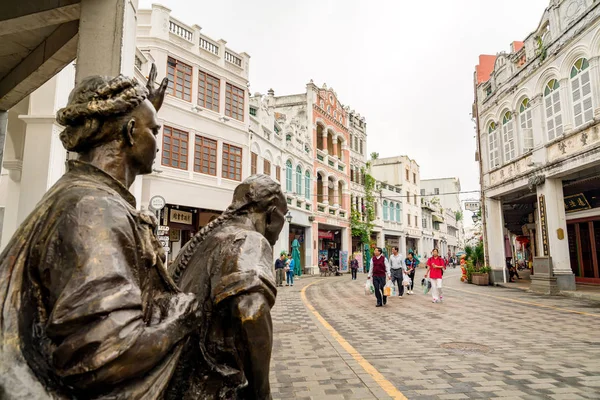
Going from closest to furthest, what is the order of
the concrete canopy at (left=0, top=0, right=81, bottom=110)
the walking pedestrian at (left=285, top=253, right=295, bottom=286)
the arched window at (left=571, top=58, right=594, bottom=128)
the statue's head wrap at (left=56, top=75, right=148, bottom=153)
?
the statue's head wrap at (left=56, top=75, right=148, bottom=153) → the concrete canopy at (left=0, top=0, right=81, bottom=110) → the arched window at (left=571, top=58, right=594, bottom=128) → the walking pedestrian at (left=285, top=253, right=295, bottom=286)

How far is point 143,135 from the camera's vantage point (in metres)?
1.31

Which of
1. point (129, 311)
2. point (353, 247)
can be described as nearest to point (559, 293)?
point (129, 311)

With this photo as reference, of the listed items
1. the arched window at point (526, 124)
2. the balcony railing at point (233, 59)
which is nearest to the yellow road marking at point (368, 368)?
the arched window at point (526, 124)

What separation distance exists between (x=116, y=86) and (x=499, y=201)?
2043 cm

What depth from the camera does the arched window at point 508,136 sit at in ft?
54.6

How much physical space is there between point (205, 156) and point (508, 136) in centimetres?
1375

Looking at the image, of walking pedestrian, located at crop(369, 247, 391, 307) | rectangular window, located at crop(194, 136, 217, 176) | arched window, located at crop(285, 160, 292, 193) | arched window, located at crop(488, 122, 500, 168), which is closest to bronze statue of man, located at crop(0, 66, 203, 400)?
walking pedestrian, located at crop(369, 247, 391, 307)

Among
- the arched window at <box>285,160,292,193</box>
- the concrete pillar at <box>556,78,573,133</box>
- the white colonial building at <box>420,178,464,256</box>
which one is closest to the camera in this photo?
the concrete pillar at <box>556,78,573,133</box>

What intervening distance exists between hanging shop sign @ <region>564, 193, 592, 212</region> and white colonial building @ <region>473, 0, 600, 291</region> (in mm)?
48

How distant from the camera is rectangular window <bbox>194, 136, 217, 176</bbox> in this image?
1658 centimetres

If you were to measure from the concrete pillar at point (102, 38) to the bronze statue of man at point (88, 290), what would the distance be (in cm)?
165

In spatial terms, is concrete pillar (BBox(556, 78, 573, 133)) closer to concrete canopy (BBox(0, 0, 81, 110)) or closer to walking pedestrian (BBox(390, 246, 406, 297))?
walking pedestrian (BBox(390, 246, 406, 297))

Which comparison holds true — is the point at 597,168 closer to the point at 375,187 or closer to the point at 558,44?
the point at 558,44

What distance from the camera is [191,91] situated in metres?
16.6
